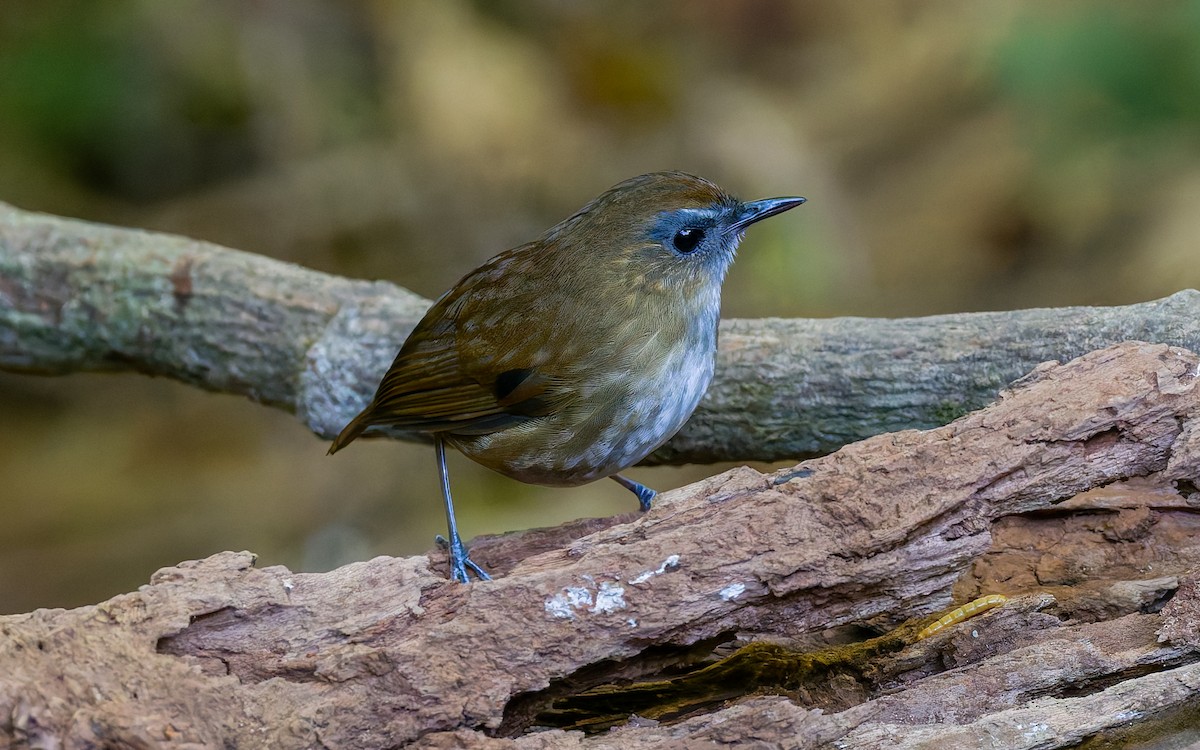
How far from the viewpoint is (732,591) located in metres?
2.23

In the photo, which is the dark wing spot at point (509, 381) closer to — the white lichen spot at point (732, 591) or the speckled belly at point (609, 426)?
the speckled belly at point (609, 426)

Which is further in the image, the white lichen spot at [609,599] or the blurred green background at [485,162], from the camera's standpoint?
the blurred green background at [485,162]

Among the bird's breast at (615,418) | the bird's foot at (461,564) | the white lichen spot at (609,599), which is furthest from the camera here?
the bird's breast at (615,418)

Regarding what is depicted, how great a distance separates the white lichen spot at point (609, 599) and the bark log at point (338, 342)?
59.3 inches

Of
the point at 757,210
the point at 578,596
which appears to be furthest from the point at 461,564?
the point at 757,210

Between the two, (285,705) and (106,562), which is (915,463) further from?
(106,562)

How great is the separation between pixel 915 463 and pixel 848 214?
3876 millimetres

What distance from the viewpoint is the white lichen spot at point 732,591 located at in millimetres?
2227

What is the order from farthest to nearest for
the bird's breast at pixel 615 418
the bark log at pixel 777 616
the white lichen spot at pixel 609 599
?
the bird's breast at pixel 615 418
the white lichen spot at pixel 609 599
the bark log at pixel 777 616

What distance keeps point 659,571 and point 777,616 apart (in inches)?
10.5

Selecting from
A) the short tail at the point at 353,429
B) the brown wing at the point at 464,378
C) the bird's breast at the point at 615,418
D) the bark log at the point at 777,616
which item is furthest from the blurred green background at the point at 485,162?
the bark log at the point at 777,616

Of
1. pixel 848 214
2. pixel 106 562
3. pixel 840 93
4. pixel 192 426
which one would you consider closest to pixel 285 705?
pixel 106 562

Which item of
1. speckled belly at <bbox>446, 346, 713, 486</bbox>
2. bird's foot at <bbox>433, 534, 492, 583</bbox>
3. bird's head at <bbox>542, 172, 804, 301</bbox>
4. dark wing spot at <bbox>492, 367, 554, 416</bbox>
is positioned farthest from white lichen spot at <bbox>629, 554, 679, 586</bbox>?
bird's head at <bbox>542, 172, 804, 301</bbox>

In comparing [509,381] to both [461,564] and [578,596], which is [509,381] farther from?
[578,596]
